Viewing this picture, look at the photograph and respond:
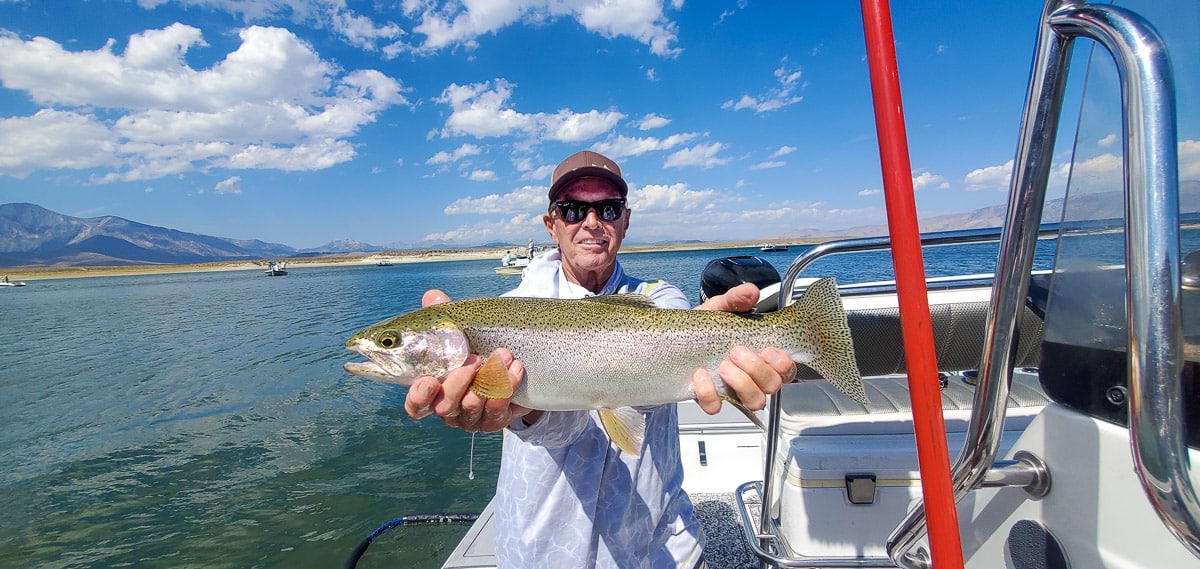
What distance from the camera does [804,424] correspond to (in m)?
3.61

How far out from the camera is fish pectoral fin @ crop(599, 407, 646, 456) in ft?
9.54

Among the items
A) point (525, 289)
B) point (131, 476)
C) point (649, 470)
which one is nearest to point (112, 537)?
point (131, 476)

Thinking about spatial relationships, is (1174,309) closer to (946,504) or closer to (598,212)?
(946,504)

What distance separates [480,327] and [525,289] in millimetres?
699

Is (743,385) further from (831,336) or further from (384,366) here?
(384,366)

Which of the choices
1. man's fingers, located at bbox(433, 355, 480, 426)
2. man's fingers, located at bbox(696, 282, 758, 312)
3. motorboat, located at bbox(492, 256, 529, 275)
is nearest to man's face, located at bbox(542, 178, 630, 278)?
man's fingers, located at bbox(696, 282, 758, 312)

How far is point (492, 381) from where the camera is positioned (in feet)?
9.56

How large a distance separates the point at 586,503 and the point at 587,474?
156 millimetres

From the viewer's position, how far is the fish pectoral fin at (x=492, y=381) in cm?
287

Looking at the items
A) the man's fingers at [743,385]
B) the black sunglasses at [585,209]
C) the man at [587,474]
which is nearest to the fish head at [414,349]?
the man at [587,474]

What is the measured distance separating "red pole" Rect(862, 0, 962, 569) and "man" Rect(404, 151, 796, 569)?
3.90ft

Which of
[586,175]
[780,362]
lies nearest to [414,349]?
[586,175]

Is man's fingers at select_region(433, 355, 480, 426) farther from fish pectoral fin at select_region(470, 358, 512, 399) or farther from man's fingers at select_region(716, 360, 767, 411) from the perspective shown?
man's fingers at select_region(716, 360, 767, 411)

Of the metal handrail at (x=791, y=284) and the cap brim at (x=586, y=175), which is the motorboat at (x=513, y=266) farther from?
the metal handrail at (x=791, y=284)
